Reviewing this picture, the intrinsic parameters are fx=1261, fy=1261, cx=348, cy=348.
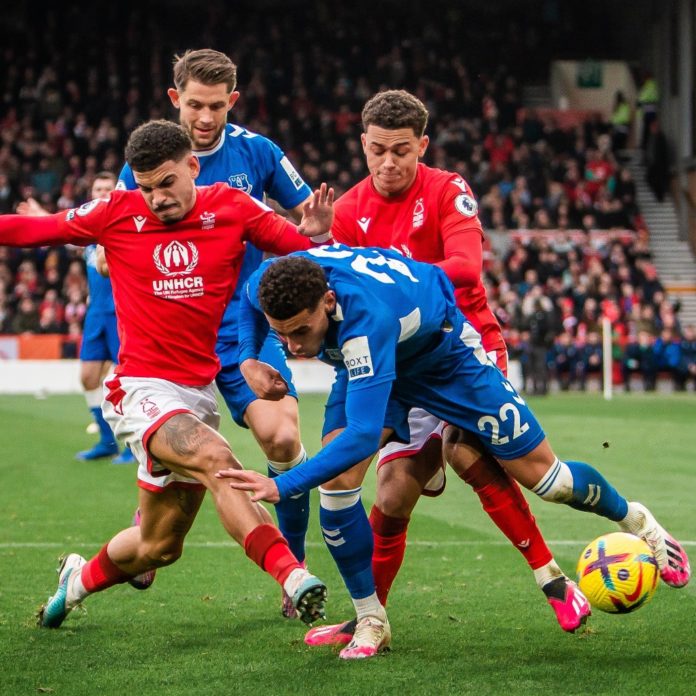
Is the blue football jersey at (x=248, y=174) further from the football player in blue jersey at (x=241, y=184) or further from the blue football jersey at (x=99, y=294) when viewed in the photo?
the blue football jersey at (x=99, y=294)

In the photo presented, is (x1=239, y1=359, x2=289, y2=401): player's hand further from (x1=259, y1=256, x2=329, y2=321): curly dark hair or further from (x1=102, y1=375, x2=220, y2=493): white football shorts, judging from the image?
(x1=259, y1=256, x2=329, y2=321): curly dark hair

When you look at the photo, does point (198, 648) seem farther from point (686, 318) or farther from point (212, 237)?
point (686, 318)

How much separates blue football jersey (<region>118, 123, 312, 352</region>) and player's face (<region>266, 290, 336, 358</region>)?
1602 mm

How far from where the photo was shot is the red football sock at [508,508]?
5.73 metres

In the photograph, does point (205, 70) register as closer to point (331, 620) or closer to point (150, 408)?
point (150, 408)

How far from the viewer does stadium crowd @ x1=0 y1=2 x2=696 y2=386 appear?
25188mm

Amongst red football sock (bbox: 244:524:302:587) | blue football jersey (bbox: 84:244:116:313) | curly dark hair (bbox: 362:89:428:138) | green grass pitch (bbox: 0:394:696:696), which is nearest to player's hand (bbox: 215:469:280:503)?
red football sock (bbox: 244:524:302:587)

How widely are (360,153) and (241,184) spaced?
934 inches

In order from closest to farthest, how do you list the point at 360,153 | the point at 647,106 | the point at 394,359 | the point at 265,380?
the point at 394,359
the point at 265,380
the point at 360,153
the point at 647,106

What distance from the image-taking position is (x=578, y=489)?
5.66 metres

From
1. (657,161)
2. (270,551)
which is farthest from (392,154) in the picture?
(657,161)

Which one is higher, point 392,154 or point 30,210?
point 392,154

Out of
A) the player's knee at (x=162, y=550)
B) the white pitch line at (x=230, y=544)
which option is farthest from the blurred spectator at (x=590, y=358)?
the player's knee at (x=162, y=550)

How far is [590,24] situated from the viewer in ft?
124
